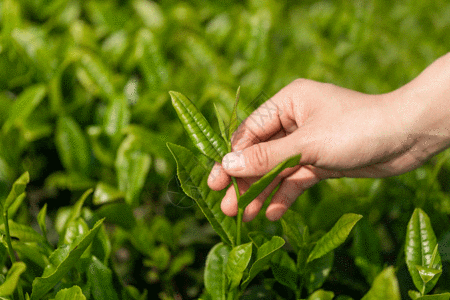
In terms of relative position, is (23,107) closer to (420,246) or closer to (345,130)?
(345,130)

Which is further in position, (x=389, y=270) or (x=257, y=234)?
(x=257, y=234)

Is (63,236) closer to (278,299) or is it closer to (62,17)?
(278,299)

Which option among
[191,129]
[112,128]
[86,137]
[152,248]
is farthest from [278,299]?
[86,137]

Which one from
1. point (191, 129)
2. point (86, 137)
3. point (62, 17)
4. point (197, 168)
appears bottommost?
point (86, 137)

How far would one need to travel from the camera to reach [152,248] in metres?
1.35

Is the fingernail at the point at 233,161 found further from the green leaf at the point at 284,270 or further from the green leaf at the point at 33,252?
the green leaf at the point at 33,252

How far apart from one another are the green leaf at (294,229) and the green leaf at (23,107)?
1019 millimetres

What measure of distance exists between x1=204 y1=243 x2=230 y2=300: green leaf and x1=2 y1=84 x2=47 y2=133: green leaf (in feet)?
2.94

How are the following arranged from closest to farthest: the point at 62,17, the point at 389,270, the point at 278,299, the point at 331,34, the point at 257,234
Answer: the point at 389,270 → the point at 257,234 → the point at 278,299 → the point at 62,17 → the point at 331,34

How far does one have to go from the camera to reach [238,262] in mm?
929

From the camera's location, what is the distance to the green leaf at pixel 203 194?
3.16 feet

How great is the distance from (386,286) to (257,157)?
17.2 inches

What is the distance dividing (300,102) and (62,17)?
145 cm

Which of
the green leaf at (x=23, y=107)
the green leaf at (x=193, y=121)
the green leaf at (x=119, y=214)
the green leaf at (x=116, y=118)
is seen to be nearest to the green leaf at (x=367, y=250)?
the green leaf at (x=193, y=121)
